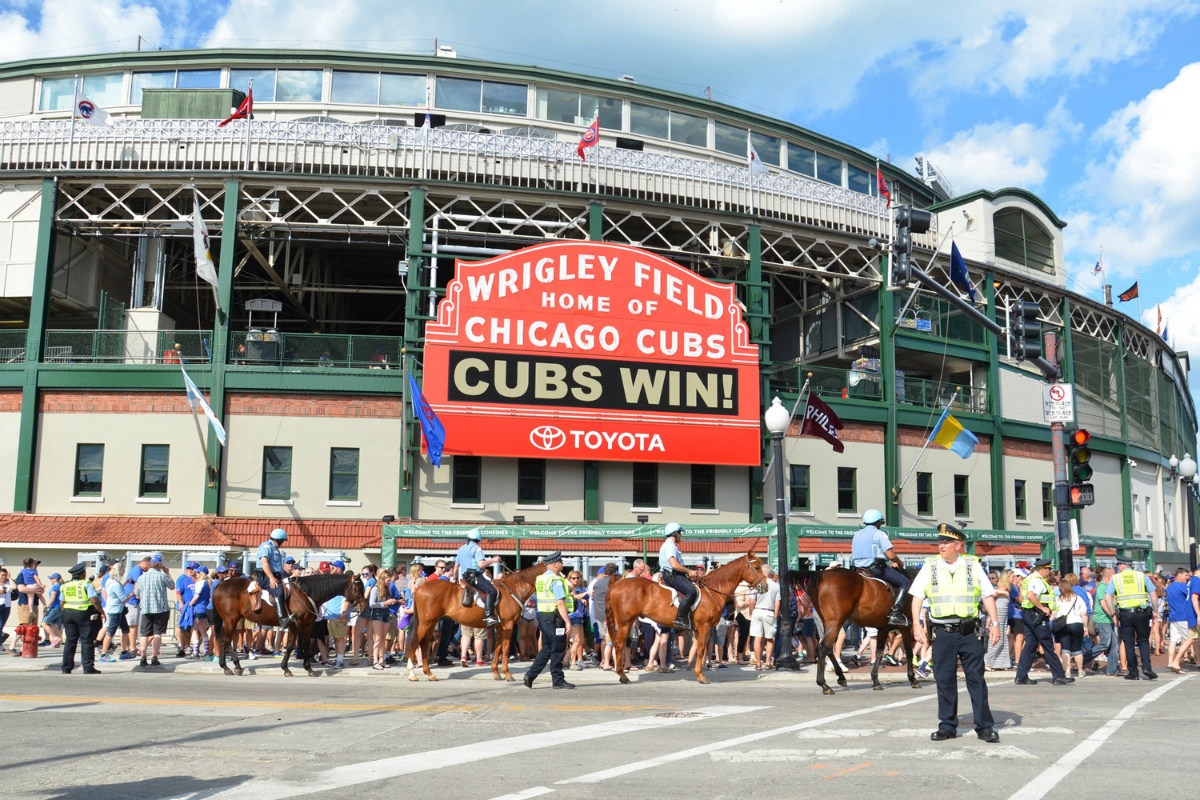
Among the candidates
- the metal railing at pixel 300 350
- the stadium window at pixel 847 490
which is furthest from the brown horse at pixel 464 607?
the stadium window at pixel 847 490

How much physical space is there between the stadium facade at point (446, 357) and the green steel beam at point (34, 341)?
0.28ft

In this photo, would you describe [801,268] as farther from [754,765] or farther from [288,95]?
[754,765]

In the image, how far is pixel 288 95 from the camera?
136 feet

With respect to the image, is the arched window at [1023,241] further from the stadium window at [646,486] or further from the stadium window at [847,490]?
the stadium window at [646,486]

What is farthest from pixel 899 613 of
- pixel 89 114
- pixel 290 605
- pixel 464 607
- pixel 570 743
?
pixel 89 114

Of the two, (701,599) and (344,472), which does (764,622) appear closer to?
(701,599)

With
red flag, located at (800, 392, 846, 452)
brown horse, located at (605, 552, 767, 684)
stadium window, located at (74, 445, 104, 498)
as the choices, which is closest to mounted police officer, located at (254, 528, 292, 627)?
brown horse, located at (605, 552, 767, 684)

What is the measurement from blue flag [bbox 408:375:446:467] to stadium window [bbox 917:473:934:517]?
18.1 meters

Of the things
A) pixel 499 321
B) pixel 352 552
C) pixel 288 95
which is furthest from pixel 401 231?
pixel 288 95

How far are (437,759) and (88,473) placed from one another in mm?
24628

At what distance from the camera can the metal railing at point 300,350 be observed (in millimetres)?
30641

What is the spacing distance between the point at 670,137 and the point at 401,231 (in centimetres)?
1597

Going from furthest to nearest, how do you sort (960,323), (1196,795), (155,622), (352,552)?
(960,323), (352,552), (155,622), (1196,795)

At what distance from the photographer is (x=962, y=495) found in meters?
38.4
